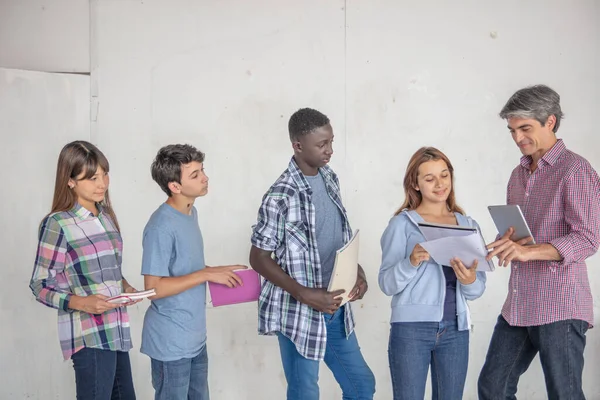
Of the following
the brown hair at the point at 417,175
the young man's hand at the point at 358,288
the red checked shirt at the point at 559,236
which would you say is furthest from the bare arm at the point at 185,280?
the red checked shirt at the point at 559,236

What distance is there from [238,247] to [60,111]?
4.06 feet

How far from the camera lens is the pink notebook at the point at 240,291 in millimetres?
2600

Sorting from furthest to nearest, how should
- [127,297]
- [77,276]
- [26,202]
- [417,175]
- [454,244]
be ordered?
[26,202], [417,175], [77,276], [127,297], [454,244]

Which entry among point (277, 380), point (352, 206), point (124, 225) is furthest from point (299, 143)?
point (277, 380)

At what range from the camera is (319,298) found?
2461 mm

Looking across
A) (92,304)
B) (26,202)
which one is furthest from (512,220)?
(26,202)

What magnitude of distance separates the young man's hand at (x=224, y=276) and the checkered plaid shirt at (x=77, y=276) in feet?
1.19

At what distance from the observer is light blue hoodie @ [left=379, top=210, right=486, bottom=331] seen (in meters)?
2.40

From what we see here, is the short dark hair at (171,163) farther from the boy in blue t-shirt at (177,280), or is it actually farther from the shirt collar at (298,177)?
the shirt collar at (298,177)

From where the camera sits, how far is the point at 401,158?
3752mm

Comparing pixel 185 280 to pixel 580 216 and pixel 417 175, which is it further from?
pixel 580 216

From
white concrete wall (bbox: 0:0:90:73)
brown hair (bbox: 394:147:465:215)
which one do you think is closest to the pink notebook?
brown hair (bbox: 394:147:465:215)

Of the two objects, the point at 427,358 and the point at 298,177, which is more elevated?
the point at 298,177

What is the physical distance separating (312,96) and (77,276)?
69.9 inches
